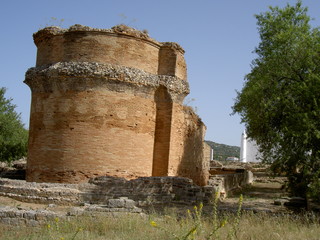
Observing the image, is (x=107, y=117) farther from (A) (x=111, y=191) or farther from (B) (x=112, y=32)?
(B) (x=112, y=32)

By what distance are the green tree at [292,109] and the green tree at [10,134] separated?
56.6 feet

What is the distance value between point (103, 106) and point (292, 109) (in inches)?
309

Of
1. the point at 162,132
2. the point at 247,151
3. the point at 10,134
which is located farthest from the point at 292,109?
the point at 247,151

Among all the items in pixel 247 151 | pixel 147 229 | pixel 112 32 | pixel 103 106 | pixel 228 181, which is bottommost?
pixel 147 229

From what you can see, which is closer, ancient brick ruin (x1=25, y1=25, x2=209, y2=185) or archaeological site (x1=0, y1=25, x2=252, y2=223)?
archaeological site (x1=0, y1=25, x2=252, y2=223)

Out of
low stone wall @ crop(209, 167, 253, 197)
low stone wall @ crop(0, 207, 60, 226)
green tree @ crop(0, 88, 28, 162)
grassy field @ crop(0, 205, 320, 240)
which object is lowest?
low stone wall @ crop(0, 207, 60, 226)

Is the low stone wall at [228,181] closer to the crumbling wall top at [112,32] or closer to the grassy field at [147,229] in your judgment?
the crumbling wall top at [112,32]

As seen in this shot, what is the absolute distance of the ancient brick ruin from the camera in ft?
52.3

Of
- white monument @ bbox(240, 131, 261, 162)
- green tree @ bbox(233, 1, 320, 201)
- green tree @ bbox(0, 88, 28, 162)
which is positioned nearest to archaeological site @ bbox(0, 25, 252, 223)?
green tree @ bbox(233, 1, 320, 201)

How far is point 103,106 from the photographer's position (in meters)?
16.1

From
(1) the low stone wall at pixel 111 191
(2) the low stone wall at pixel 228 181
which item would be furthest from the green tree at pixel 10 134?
(2) the low stone wall at pixel 228 181

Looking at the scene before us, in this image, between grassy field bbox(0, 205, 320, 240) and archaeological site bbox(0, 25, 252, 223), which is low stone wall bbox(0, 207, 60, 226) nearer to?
grassy field bbox(0, 205, 320, 240)

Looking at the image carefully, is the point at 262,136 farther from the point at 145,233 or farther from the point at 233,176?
the point at 233,176

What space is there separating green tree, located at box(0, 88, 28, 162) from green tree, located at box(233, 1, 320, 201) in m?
17.3
